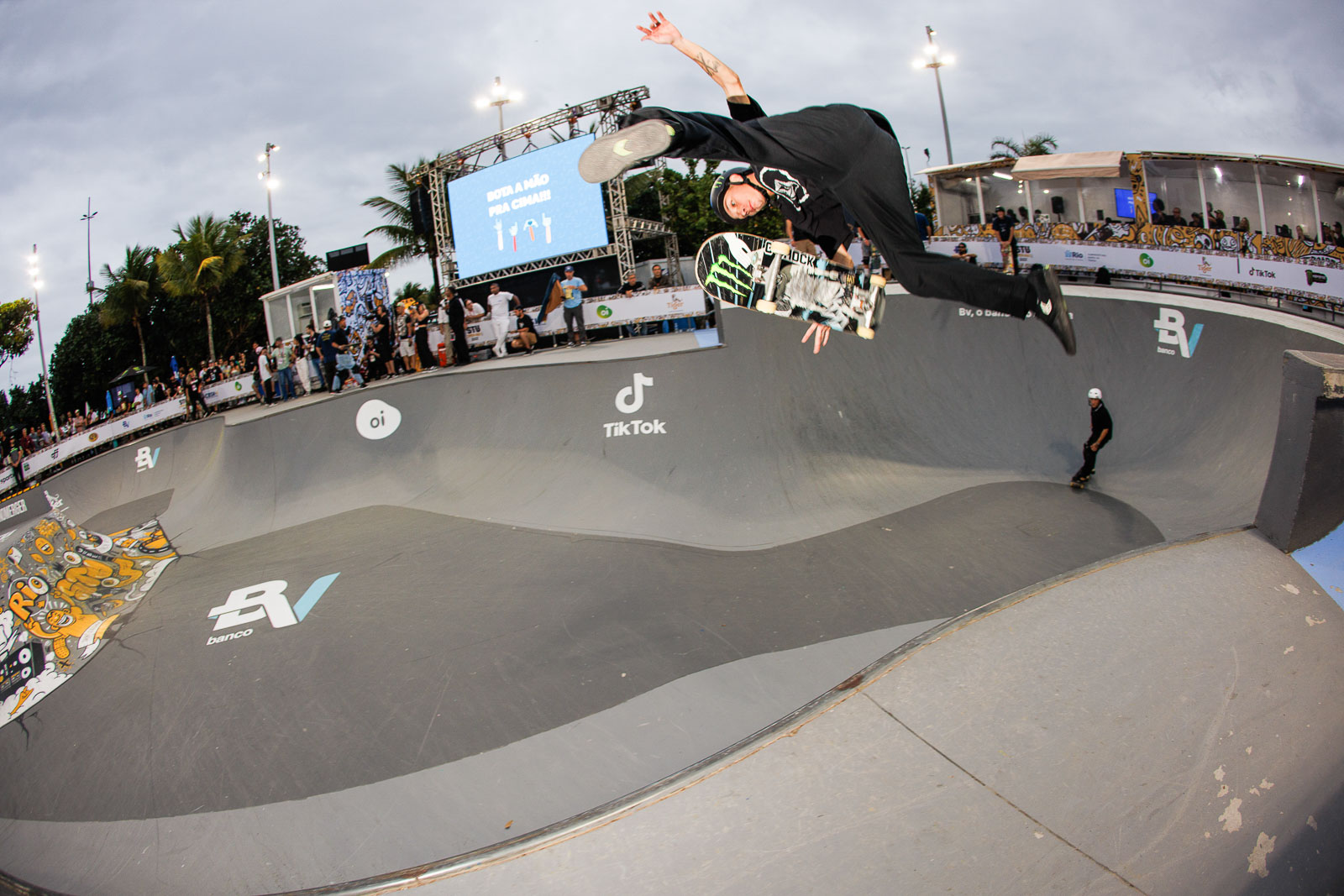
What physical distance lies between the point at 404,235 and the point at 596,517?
961 inches

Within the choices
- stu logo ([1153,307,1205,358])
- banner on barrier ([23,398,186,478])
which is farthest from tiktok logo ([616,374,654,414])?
banner on barrier ([23,398,186,478])

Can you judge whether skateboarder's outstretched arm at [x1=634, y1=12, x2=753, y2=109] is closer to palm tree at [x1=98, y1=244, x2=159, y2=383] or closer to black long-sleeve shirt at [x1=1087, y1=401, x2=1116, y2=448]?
black long-sleeve shirt at [x1=1087, y1=401, x2=1116, y2=448]

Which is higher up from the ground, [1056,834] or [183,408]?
[183,408]

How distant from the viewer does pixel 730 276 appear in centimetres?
401

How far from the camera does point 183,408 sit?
15516mm

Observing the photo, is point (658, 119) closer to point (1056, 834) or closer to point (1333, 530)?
point (1056, 834)

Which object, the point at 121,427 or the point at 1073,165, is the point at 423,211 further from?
the point at 1073,165

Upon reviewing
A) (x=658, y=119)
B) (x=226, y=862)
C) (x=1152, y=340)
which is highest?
(x=658, y=119)

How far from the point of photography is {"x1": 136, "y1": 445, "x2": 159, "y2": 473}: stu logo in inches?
466

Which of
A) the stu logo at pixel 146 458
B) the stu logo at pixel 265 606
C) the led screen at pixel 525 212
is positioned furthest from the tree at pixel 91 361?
the stu logo at pixel 265 606

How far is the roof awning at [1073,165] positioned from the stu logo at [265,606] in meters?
14.6

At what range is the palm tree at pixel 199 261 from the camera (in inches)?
1123

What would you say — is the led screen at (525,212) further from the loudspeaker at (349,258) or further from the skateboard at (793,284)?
the skateboard at (793,284)

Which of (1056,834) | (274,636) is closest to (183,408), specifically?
(274,636)
